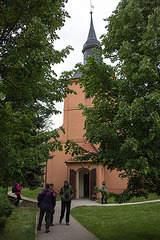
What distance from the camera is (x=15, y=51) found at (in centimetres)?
343

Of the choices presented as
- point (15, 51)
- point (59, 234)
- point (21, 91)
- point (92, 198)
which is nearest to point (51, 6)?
point (15, 51)

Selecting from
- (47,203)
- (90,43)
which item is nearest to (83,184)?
(47,203)

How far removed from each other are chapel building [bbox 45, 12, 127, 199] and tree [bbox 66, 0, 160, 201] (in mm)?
11139

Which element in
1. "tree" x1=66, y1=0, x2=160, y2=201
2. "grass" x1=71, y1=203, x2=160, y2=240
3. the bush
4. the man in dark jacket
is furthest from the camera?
the man in dark jacket

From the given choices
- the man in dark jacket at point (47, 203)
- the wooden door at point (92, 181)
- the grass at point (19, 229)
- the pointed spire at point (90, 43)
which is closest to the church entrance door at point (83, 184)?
the wooden door at point (92, 181)

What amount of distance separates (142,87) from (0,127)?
3507mm

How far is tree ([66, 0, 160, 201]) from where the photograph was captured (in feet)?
14.7

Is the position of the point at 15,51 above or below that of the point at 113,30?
below

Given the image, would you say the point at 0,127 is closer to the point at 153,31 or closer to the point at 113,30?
the point at 153,31

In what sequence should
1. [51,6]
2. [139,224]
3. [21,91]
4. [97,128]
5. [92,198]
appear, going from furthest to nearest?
[92,198], [139,224], [97,128], [51,6], [21,91]

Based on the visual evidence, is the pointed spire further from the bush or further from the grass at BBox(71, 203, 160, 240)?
the bush

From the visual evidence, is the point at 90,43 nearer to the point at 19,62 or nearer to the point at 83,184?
the point at 83,184

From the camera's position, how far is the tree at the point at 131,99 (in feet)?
14.7

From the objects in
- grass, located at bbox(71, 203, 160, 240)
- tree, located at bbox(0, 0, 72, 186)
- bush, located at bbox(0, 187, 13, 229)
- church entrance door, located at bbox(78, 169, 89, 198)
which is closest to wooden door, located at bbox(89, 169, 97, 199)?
church entrance door, located at bbox(78, 169, 89, 198)
